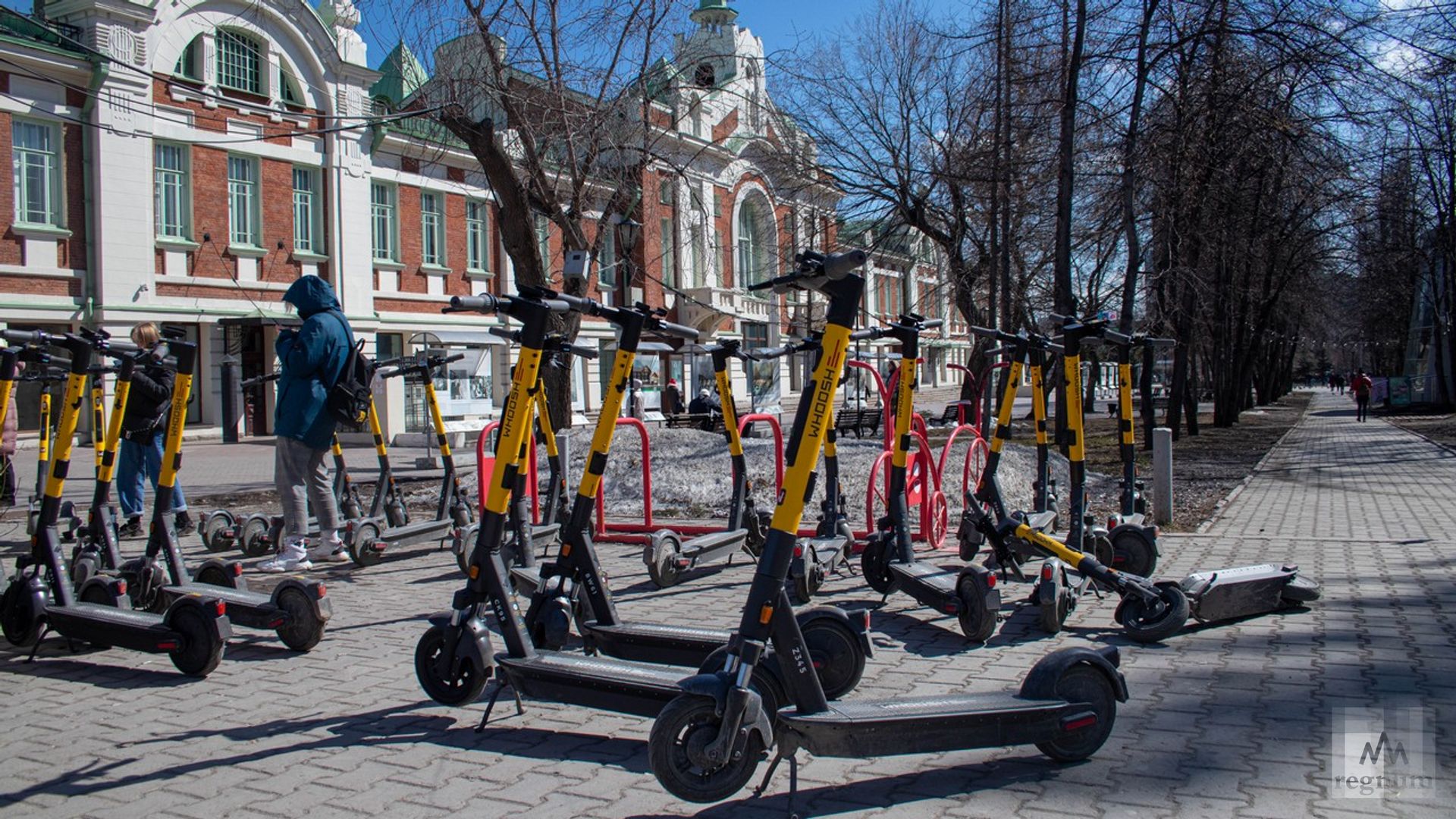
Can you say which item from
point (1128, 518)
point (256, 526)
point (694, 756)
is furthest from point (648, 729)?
point (256, 526)

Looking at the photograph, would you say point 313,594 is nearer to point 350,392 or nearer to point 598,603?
point 598,603

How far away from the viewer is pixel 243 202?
26531 mm

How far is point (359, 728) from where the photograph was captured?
13.7 feet

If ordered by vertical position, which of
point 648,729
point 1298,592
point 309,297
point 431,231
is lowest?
point 648,729

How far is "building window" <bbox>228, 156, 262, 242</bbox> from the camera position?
85.9 feet

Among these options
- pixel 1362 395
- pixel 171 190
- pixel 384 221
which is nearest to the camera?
pixel 171 190

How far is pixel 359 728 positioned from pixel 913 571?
3.07 m

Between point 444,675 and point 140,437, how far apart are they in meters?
5.90

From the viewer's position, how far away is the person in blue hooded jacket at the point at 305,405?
7309mm

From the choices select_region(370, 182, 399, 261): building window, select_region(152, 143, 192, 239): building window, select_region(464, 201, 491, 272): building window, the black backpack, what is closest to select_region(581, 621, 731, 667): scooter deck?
the black backpack

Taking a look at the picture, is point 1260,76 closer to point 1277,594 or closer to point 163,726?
point 1277,594

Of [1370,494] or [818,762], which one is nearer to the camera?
[818,762]

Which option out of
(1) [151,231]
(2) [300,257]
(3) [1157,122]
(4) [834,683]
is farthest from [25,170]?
(4) [834,683]

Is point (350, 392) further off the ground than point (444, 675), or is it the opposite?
point (350, 392)
